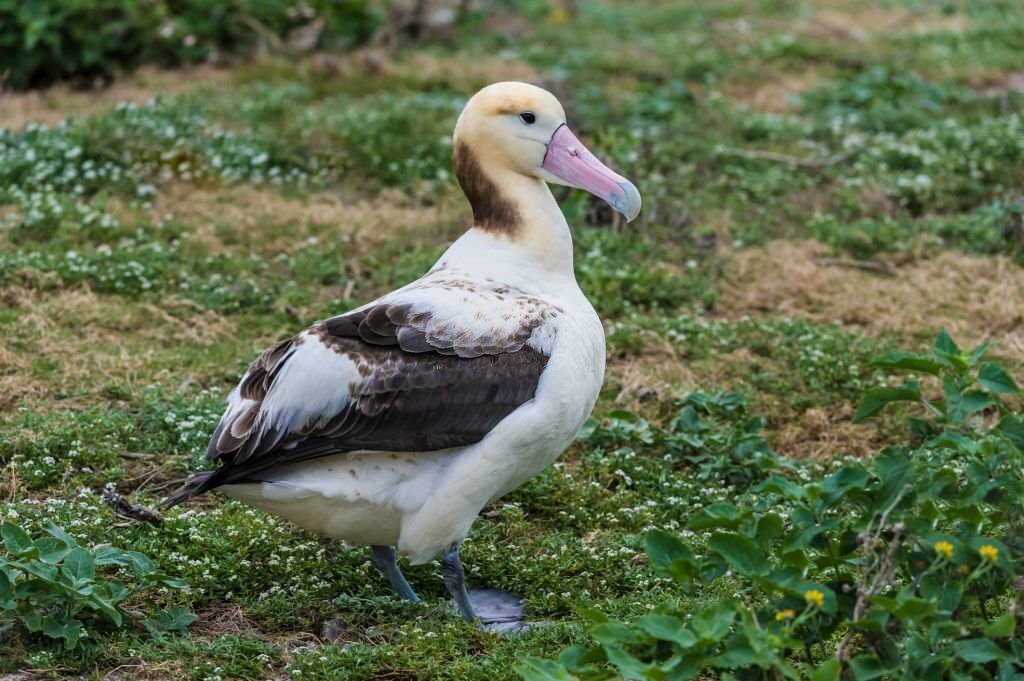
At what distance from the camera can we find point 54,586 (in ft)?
14.1

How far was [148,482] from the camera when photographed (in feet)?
19.0

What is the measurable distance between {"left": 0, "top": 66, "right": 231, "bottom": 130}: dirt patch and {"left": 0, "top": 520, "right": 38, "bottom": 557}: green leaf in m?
5.86

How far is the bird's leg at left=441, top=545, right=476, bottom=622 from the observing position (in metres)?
4.86

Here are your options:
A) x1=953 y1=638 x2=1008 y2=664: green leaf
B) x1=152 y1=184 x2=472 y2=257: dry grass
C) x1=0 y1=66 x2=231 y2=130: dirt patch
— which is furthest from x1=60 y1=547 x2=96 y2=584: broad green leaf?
x1=0 y1=66 x2=231 y2=130: dirt patch

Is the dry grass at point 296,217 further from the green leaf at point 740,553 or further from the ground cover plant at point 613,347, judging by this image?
the green leaf at point 740,553

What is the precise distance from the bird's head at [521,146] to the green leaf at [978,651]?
223cm

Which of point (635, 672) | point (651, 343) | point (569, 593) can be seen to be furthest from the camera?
point (651, 343)

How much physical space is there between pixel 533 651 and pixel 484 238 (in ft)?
5.09

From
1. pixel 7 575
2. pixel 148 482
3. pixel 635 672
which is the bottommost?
pixel 148 482

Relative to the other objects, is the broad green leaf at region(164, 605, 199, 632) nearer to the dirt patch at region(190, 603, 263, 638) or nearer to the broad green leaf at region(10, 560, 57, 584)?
the dirt patch at region(190, 603, 263, 638)

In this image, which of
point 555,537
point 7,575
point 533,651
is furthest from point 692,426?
point 7,575

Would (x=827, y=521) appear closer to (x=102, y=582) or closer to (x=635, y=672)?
A: (x=635, y=672)

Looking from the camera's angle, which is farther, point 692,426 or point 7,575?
point 692,426

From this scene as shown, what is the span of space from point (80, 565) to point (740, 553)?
199 centimetres
